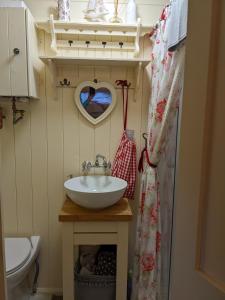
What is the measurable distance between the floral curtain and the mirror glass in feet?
1.30

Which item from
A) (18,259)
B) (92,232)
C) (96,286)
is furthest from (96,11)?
(96,286)

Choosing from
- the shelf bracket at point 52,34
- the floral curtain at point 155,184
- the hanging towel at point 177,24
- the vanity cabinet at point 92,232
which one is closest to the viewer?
the hanging towel at point 177,24

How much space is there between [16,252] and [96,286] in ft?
1.97

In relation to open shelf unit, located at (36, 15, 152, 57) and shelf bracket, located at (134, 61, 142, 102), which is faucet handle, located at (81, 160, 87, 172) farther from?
open shelf unit, located at (36, 15, 152, 57)

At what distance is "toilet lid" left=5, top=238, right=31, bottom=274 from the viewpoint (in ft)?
5.13

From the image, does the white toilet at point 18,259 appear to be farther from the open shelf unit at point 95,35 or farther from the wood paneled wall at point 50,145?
the open shelf unit at point 95,35

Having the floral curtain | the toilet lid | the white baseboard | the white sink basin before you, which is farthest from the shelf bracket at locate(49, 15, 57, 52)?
the white baseboard

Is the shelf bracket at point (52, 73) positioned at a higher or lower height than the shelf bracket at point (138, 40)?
lower

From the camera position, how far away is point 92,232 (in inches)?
62.0

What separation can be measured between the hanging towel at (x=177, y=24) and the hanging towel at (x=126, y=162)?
23.8 inches

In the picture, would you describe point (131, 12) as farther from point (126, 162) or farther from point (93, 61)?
point (126, 162)

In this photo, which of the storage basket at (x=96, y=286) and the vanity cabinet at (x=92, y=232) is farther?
the storage basket at (x=96, y=286)

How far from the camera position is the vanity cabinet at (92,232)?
1.54 meters

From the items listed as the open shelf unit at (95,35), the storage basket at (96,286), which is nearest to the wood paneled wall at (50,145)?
the open shelf unit at (95,35)
